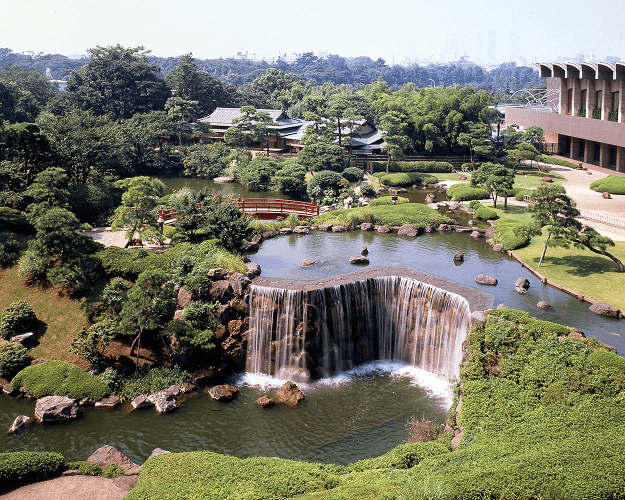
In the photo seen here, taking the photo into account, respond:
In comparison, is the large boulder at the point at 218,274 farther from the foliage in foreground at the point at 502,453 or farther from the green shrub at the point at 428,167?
the green shrub at the point at 428,167

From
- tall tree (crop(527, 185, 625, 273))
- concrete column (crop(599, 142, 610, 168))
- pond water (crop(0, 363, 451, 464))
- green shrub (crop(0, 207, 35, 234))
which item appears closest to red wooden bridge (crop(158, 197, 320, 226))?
green shrub (crop(0, 207, 35, 234))

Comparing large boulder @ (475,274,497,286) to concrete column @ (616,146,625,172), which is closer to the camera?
large boulder @ (475,274,497,286)

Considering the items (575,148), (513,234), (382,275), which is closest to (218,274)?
(382,275)

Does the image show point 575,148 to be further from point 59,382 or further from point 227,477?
point 227,477

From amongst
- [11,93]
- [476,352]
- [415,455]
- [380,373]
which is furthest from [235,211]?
[11,93]

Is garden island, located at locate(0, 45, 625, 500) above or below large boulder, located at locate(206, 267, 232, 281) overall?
below

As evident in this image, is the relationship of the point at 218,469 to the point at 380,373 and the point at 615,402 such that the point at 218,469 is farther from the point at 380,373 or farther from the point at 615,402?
the point at 615,402

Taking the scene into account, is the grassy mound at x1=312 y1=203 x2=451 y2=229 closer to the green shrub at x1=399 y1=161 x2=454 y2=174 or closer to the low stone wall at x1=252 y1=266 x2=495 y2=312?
the low stone wall at x1=252 y1=266 x2=495 y2=312

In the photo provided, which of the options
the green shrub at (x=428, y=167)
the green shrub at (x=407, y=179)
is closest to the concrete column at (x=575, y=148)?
the green shrub at (x=428, y=167)
